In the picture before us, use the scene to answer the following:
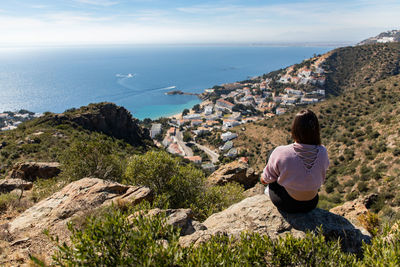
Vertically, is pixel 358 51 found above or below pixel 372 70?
above

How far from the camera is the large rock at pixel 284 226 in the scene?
3.85m

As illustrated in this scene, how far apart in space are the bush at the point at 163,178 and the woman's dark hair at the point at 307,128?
6.40m

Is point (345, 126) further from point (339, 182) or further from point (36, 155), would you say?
point (36, 155)

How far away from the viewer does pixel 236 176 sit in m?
15.9

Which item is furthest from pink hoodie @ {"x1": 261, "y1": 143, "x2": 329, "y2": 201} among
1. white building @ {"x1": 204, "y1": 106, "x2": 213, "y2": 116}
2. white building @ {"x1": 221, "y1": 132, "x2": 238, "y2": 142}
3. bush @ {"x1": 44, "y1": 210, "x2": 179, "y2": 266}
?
white building @ {"x1": 204, "y1": 106, "x2": 213, "y2": 116}

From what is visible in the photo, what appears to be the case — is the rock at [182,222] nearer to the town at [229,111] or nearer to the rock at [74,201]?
the rock at [74,201]

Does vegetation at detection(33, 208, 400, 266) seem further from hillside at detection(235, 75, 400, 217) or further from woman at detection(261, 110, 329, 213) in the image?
hillside at detection(235, 75, 400, 217)

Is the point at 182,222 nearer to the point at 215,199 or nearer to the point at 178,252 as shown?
the point at 178,252

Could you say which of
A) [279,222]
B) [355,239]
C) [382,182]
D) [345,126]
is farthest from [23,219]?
[345,126]

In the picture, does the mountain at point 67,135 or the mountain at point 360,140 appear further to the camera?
the mountain at point 67,135

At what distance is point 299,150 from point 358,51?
115875mm

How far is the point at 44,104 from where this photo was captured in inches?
3748

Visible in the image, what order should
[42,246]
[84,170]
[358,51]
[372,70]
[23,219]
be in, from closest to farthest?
[42,246]
[23,219]
[84,170]
[372,70]
[358,51]

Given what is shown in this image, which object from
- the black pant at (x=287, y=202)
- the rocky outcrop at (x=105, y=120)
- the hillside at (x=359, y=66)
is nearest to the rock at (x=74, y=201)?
the black pant at (x=287, y=202)
